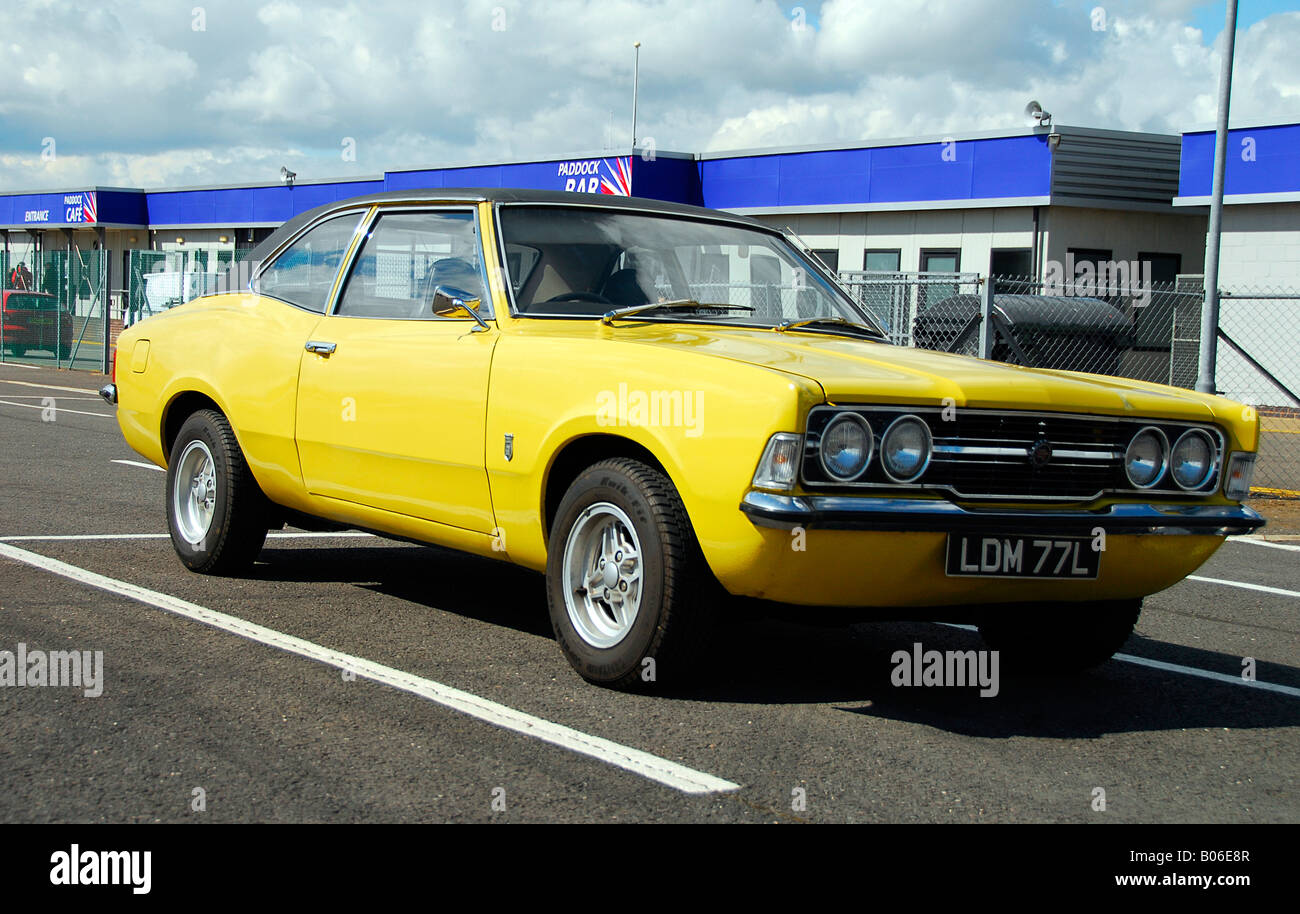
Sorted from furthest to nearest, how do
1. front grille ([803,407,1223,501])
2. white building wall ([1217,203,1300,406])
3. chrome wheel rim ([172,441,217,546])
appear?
white building wall ([1217,203,1300,406]) < chrome wheel rim ([172,441,217,546]) < front grille ([803,407,1223,501])

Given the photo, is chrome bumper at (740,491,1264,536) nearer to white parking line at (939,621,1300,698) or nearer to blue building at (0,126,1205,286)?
white parking line at (939,621,1300,698)

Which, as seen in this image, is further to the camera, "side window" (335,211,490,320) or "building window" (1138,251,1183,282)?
"building window" (1138,251,1183,282)

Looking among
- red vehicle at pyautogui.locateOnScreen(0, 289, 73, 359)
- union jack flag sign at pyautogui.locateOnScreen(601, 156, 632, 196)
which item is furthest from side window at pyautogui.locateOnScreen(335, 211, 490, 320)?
red vehicle at pyautogui.locateOnScreen(0, 289, 73, 359)

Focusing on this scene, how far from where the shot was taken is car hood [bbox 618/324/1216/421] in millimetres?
4238

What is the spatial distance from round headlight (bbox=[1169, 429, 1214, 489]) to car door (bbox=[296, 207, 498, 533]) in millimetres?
2347

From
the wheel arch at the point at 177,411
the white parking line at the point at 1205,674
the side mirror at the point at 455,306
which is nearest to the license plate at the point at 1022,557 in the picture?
the white parking line at the point at 1205,674

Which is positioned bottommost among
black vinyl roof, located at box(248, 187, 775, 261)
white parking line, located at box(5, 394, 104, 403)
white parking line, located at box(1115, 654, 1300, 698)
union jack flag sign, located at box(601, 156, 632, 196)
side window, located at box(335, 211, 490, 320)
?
white parking line, located at box(1115, 654, 1300, 698)

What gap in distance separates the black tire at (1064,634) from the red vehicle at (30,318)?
25.5m

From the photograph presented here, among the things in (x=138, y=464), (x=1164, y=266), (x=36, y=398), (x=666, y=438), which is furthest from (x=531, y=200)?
(x=1164, y=266)

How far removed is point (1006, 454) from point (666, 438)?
1029 mm

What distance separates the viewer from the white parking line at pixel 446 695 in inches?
150

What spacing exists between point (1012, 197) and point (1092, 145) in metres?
1.59

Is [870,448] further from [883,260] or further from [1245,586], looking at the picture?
[883,260]

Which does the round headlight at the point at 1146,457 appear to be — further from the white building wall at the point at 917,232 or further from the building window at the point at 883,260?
the building window at the point at 883,260
